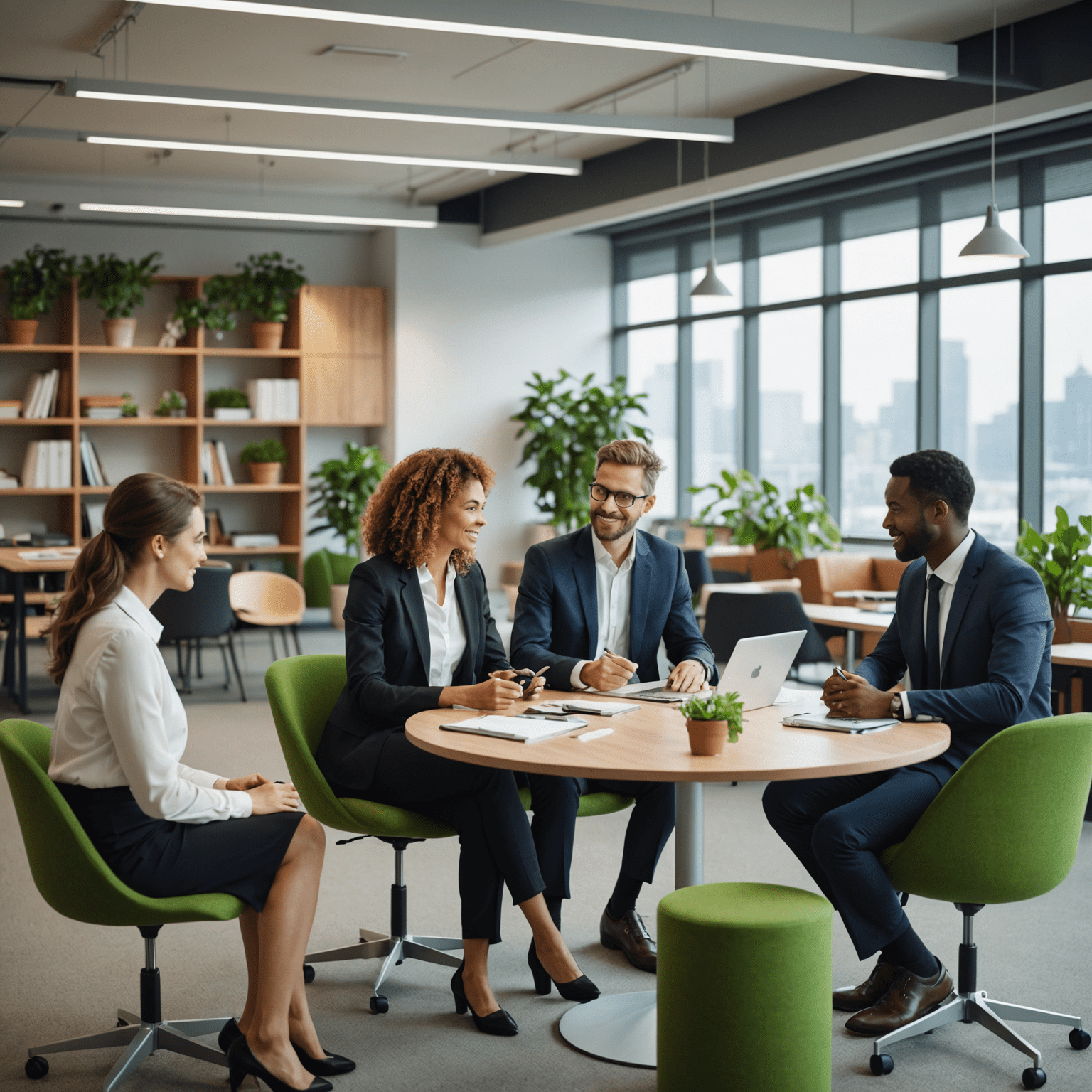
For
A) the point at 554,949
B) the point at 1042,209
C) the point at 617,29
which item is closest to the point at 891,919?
the point at 554,949

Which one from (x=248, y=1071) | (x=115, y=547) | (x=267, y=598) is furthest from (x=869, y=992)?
(x=267, y=598)

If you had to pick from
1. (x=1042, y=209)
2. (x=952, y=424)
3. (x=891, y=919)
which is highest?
(x=1042, y=209)

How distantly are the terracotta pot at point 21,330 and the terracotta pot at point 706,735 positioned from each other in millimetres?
8580

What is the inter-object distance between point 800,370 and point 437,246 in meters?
3.32

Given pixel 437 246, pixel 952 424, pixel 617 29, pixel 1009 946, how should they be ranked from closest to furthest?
1. pixel 1009 946
2. pixel 617 29
3. pixel 952 424
4. pixel 437 246

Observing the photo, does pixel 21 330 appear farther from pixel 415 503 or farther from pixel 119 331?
pixel 415 503

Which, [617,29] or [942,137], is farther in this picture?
[942,137]

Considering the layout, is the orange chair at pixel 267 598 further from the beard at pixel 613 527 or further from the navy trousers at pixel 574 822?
the navy trousers at pixel 574 822

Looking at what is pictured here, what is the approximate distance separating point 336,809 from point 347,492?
7.46 meters

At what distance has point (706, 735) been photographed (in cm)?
261

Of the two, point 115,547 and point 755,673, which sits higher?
point 115,547

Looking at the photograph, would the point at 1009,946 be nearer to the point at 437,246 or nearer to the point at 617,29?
the point at 617,29

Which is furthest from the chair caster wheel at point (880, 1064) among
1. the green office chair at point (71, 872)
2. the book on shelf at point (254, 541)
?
the book on shelf at point (254, 541)

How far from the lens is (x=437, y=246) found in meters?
11.0
